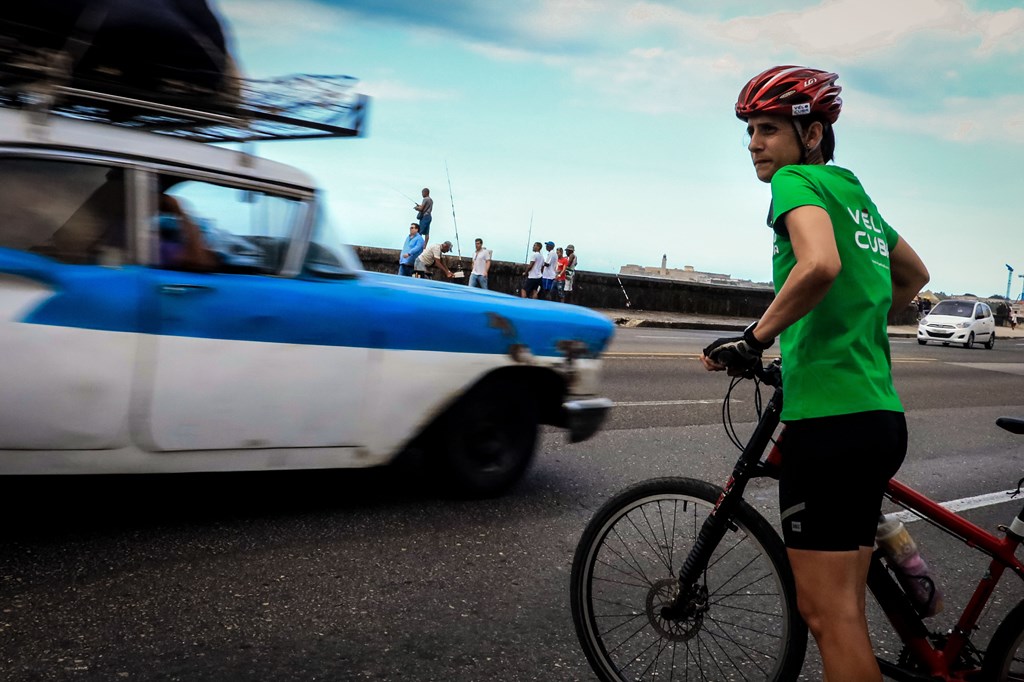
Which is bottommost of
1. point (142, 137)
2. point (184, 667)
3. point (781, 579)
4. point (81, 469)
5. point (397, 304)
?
point (184, 667)

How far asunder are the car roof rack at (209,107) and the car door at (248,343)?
0.32 metres

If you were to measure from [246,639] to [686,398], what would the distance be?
756 cm

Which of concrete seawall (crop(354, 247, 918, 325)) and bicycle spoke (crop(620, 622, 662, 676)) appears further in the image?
concrete seawall (crop(354, 247, 918, 325))

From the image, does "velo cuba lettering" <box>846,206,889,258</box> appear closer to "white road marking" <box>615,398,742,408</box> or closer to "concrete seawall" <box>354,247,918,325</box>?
"white road marking" <box>615,398,742,408</box>

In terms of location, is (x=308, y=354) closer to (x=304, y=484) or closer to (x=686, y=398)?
(x=304, y=484)

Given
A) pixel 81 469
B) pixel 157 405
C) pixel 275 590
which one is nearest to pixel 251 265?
pixel 157 405

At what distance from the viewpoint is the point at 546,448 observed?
696 cm

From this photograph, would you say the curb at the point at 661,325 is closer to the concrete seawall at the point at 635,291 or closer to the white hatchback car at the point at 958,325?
the concrete seawall at the point at 635,291

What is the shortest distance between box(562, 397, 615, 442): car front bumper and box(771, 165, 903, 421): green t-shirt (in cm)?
288

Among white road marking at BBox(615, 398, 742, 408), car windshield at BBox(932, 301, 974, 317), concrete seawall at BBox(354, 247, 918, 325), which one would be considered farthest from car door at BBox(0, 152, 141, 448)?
car windshield at BBox(932, 301, 974, 317)

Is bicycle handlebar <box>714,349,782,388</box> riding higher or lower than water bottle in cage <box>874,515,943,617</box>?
higher

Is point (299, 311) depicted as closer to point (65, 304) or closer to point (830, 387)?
point (65, 304)

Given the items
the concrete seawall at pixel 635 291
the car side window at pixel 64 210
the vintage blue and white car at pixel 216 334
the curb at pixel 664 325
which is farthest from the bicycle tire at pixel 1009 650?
the curb at pixel 664 325

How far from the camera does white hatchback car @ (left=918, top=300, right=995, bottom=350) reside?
29359 millimetres
